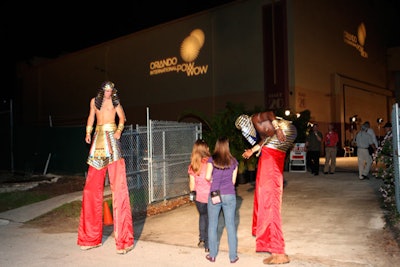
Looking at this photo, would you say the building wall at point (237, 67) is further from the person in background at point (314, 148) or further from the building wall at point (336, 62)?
the person in background at point (314, 148)

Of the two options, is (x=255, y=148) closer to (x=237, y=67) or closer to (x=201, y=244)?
(x=201, y=244)

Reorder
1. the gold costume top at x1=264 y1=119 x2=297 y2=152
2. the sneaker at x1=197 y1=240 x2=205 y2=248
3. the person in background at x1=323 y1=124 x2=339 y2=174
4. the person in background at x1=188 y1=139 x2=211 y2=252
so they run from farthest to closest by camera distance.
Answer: the person in background at x1=323 y1=124 x2=339 y2=174 < the sneaker at x1=197 y1=240 x2=205 y2=248 < the person in background at x1=188 y1=139 x2=211 y2=252 < the gold costume top at x1=264 y1=119 x2=297 y2=152

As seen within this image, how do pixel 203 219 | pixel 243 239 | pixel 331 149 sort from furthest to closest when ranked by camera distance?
1. pixel 331 149
2. pixel 243 239
3. pixel 203 219

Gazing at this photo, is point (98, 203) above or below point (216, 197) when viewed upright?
below

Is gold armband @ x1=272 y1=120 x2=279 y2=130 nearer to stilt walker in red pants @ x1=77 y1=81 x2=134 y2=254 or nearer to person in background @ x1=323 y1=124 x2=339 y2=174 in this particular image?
stilt walker in red pants @ x1=77 y1=81 x2=134 y2=254

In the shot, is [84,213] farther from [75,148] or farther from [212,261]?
[75,148]

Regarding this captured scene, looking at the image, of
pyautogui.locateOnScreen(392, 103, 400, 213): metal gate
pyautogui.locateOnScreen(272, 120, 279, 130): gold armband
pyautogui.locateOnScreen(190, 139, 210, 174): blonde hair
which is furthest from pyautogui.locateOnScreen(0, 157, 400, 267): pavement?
pyautogui.locateOnScreen(272, 120, 279, 130): gold armband

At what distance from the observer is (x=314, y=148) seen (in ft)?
45.9

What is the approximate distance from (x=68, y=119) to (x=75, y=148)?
71.6ft

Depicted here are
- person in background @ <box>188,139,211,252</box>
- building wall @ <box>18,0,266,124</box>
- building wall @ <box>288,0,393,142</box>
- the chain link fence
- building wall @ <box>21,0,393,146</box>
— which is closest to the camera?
person in background @ <box>188,139,211,252</box>

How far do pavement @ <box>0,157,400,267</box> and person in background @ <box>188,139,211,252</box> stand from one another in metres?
0.30

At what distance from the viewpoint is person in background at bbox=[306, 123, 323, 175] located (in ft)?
45.4

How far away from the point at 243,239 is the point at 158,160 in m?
3.60

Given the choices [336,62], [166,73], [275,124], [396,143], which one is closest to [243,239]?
[275,124]
